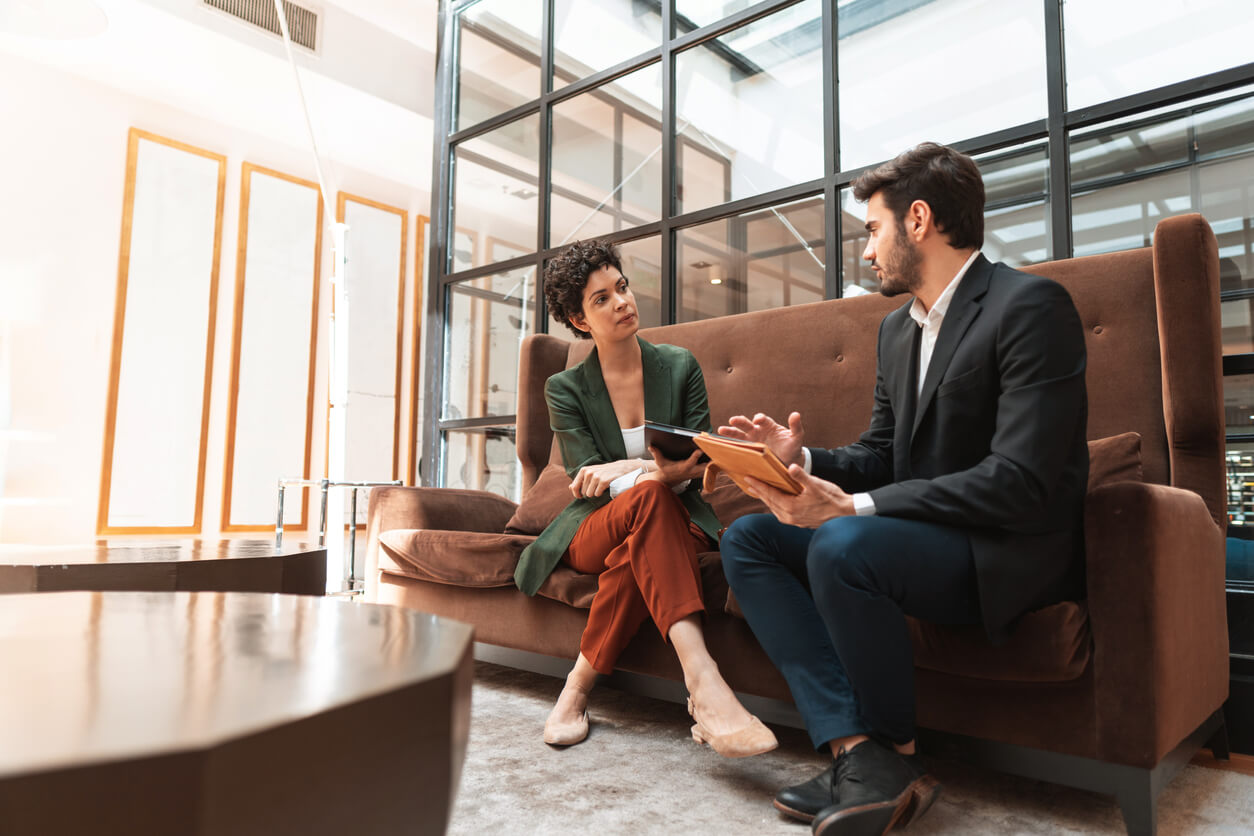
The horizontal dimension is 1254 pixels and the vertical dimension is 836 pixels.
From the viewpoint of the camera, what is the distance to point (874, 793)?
3.73 feet

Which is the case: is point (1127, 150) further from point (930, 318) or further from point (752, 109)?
point (752, 109)

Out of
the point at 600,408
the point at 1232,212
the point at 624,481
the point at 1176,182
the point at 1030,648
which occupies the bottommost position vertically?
the point at 1030,648

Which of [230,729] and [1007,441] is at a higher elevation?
[1007,441]

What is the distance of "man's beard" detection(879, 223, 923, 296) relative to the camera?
147cm

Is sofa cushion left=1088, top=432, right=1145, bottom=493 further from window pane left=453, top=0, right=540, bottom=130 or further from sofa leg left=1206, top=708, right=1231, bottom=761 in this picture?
window pane left=453, top=0, right=540, bottom=130

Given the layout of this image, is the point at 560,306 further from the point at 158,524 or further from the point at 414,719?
the point at 158,524

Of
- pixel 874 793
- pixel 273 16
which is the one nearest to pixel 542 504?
pixel 874 793

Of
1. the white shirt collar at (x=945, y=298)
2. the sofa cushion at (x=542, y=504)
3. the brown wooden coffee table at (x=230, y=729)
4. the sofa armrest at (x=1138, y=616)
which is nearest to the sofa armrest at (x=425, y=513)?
the sofa cushion at (x=542, y=504)

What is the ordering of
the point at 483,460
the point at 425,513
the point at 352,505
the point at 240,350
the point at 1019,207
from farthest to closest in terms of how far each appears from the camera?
the point at 240,350, the point at 483,460, the point at 352,505, the point at 425,513, the point at 1019,207

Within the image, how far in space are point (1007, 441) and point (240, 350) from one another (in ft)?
18.8

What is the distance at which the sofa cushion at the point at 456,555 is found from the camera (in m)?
2.04

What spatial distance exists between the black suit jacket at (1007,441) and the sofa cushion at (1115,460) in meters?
0.29

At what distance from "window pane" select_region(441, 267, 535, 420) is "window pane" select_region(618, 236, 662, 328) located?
0.66 m

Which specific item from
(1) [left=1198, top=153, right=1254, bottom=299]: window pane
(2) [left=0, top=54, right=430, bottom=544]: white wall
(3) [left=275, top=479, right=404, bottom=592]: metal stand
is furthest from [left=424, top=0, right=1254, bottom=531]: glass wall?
(2) [left=0, top=54, right=430, bottom=544]: white wall
